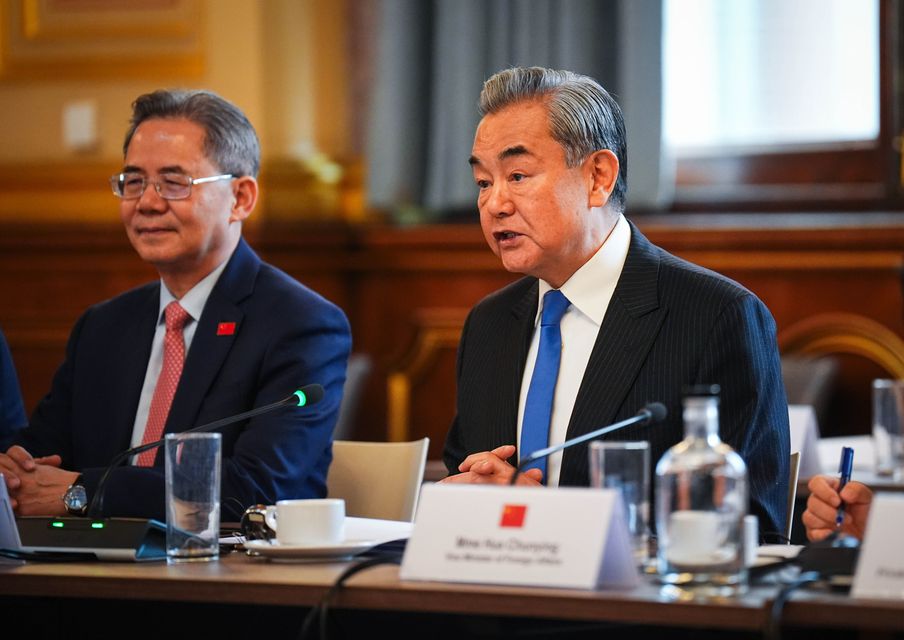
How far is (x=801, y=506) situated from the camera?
340 centimetres

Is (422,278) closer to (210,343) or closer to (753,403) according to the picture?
(210,343)

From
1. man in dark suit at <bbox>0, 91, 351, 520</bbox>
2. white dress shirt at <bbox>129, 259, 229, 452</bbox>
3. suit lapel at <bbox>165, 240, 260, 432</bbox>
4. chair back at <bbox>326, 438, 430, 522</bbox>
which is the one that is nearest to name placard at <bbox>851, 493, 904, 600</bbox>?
chair back at <bbox>326, 438, 430, 522</bbox>

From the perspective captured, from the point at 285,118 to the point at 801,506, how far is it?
8.64ft

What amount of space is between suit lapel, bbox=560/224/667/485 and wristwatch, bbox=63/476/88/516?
86cm

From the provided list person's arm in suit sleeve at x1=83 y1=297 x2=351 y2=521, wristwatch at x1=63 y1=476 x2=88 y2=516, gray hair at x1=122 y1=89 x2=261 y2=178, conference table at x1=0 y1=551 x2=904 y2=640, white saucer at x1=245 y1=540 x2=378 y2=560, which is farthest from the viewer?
gray hair at x1=122 y1=89 x2=261 y2=178

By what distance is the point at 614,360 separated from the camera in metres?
2.56

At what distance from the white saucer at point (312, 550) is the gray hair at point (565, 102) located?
0.98m

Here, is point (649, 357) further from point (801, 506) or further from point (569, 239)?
point (801, 506)

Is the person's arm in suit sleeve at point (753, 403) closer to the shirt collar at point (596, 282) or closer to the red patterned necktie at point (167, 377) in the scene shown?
the shirt collar at point (596, 282)

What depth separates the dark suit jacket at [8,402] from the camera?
350 cm

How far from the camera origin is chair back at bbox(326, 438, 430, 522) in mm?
2994

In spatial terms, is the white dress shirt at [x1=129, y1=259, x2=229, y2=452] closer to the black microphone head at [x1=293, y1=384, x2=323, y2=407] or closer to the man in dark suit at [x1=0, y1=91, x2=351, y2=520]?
the man in dark suit at [x1=0, y1=91, x2=351, y2=520]

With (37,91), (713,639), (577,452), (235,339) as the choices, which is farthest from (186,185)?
(37,91)

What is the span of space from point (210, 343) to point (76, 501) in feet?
2.42
